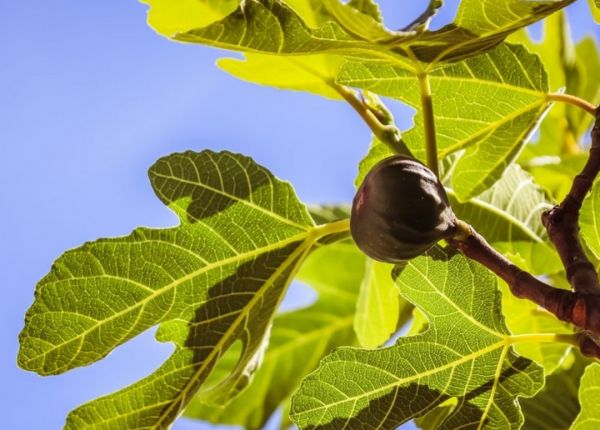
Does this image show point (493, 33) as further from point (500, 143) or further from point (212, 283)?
point (212, 283)

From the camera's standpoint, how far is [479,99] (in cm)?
172

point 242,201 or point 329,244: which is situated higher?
point 242,201

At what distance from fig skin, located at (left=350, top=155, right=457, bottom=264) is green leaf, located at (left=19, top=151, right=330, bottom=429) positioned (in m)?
0.33

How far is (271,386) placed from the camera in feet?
8.95

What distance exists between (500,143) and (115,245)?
2.56 ft

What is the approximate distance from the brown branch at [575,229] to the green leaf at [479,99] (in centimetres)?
30

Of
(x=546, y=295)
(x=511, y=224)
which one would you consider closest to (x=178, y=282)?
(x=546, y=295)

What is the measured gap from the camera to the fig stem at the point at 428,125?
150 centimetres

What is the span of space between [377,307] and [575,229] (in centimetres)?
78

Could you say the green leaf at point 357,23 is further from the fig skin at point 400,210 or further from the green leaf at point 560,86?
the green leaf at point 560,86

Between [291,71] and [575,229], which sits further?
[291,71]

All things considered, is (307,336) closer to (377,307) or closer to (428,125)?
(377,307)

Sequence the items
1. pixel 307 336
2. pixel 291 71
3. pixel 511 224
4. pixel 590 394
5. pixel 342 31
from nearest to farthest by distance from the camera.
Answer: pixel 342 31
pixel 590 394
pixel 291 71
pixel 511 224
pixel 307 336

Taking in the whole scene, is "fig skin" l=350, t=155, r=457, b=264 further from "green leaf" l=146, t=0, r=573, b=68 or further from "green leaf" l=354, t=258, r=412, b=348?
"green leaf" l=354, t=258, r=412, b=348
